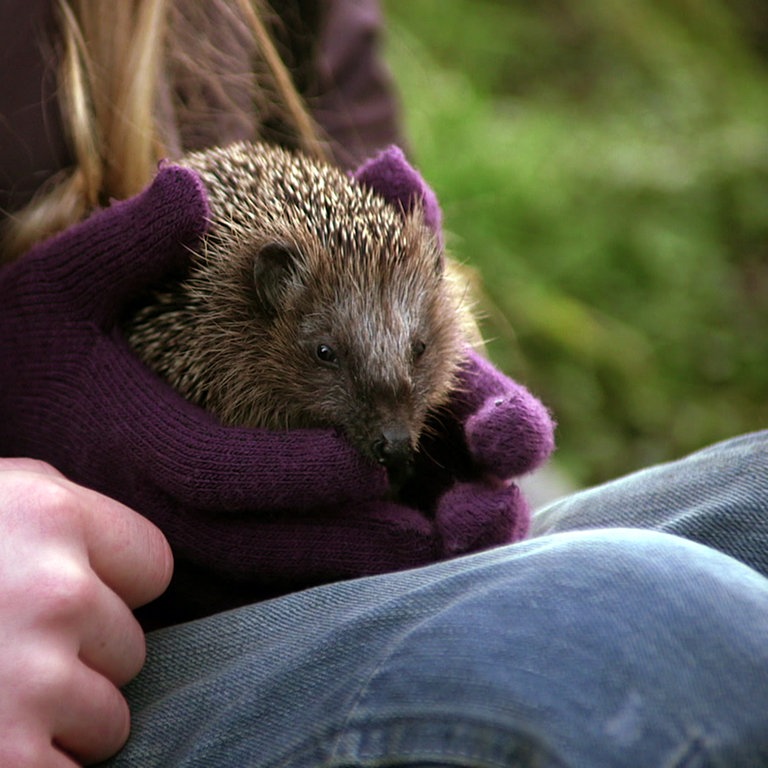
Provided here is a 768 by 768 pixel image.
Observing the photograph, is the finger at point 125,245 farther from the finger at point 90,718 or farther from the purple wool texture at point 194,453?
the finger at point 90,718

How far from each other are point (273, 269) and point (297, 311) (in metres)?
0.08

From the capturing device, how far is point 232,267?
5.27 ft

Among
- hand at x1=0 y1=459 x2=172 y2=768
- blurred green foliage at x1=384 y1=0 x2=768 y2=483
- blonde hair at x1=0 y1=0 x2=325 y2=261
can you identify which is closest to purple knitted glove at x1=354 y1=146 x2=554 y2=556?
hand at x1=0 y1=459 x2=172 y2=768

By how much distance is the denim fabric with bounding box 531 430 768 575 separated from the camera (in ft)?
4.49

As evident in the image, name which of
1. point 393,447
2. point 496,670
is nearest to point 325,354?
point 393,447

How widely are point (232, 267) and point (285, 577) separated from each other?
1.64 feet

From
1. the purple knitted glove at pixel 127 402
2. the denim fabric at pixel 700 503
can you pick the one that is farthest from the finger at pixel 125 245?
the denim fabric at pixel 700 503

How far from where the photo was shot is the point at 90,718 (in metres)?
1.17

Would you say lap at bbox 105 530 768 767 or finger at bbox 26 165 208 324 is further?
finger at bbox 26 165 208 324

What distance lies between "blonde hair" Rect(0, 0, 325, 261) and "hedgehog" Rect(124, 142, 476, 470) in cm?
12

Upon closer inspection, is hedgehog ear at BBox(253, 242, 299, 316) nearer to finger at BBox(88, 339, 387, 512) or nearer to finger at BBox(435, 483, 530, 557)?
finger at BBox(88, 339, 387, 512)

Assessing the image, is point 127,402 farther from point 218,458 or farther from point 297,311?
point 297,311

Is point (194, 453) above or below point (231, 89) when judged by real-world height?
below

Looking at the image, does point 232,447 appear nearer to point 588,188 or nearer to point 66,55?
point 66,55
